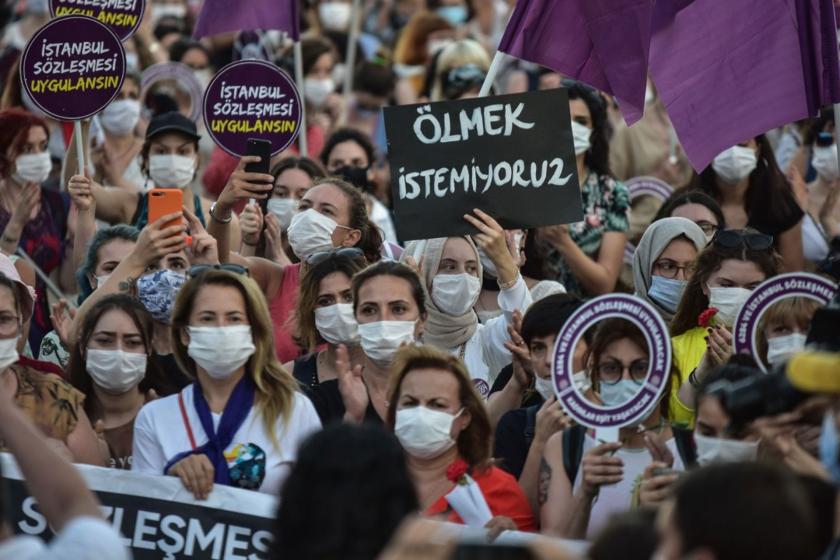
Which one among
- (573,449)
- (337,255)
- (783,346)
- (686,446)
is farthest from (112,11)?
(686,446)

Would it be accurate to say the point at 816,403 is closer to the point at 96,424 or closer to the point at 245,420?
the point at 245,420

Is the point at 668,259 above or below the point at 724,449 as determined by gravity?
above

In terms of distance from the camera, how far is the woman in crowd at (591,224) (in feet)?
30.8

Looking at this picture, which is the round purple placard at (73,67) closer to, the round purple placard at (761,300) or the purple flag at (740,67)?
the purple flag at (740,67)

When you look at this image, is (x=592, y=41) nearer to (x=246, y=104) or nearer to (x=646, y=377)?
(x=246, y=104)

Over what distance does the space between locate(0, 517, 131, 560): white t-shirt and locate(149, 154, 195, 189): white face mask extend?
532 cm

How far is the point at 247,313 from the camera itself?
6.95 m

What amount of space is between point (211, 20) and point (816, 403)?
5.93 meters

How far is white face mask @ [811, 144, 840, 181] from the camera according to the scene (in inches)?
415

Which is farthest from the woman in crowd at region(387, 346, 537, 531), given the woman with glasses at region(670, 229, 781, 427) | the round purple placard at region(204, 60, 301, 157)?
the round purple placard at region(204, 60, 301, 157)

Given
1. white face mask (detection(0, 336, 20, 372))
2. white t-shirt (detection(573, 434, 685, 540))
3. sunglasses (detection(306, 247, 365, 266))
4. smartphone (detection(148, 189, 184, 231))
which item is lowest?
white t-shirt (detection(573, 434, 685, 540))

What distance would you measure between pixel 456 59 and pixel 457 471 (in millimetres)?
6002

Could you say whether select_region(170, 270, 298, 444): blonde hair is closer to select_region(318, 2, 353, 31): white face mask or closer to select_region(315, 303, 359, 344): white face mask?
select_region(315, 303, 359, 344): white face mask

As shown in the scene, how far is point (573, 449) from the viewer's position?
255 inches
